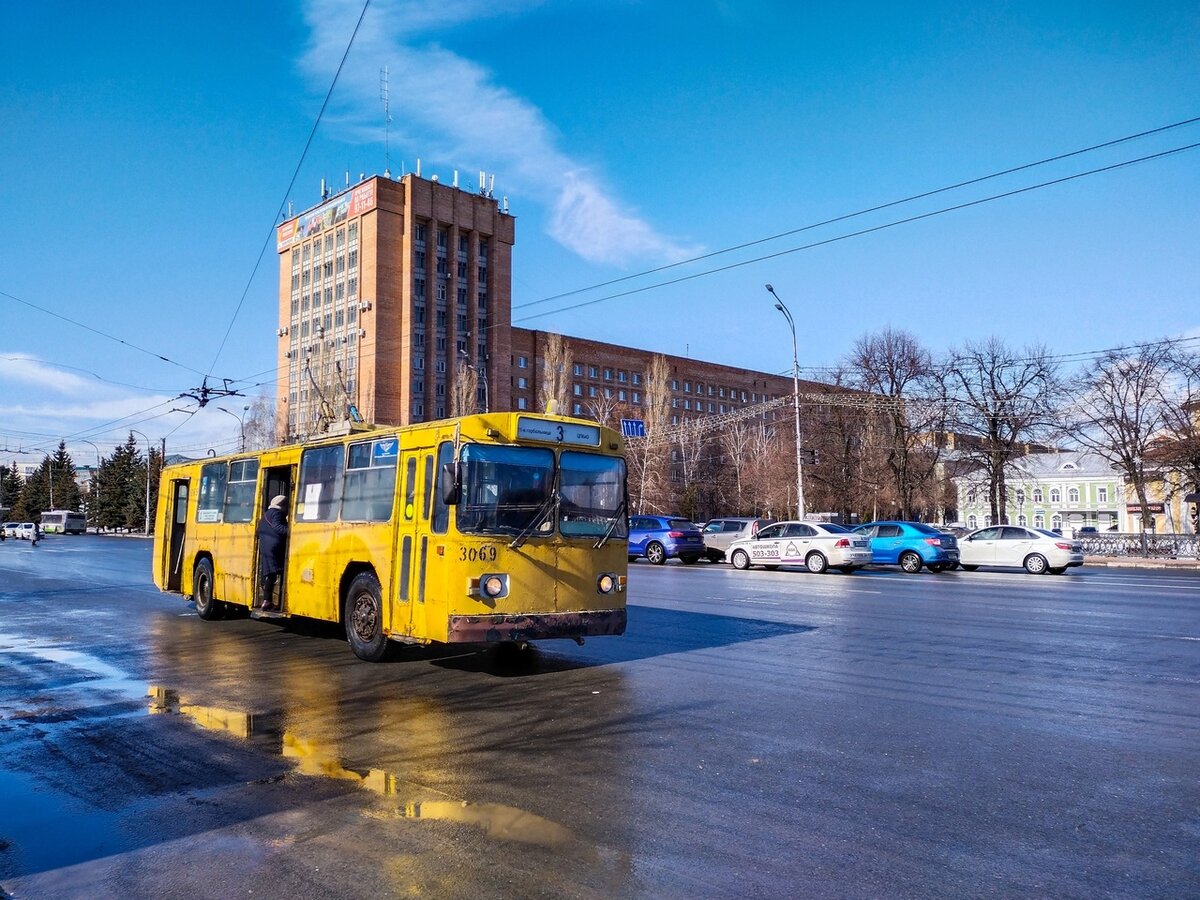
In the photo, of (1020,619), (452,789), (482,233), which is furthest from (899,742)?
(482,233)

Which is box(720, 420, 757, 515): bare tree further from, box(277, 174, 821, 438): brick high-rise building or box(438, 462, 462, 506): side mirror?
box(438, 462, 462, 506): side mirror

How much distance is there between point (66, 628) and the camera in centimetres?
1396

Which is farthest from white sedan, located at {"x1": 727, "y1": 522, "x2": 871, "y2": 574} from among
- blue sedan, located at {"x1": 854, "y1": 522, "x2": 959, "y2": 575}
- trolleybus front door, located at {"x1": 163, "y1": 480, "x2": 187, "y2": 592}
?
trolleybus front door, located at {"x1": 163, "y1": 480, "x2": 187, "y2": 592}

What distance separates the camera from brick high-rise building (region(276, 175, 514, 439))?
86812 mm

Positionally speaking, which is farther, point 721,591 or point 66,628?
point 721,591

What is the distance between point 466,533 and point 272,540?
4722 mm

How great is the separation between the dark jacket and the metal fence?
40713mm

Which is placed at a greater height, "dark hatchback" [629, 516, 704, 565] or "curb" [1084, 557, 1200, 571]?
"dark hatchback" [629, 516, 704, 565]

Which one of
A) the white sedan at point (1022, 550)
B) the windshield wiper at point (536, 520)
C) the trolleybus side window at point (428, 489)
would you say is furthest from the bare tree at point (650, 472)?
the trolleybus side window at point (428, 489)

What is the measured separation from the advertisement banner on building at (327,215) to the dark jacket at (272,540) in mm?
80604

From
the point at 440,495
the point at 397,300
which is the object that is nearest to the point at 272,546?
the point at 440,495

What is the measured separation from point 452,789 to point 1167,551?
44911mm

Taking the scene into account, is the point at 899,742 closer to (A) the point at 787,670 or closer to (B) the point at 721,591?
(A) the point at 787,670

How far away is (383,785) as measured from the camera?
5633mm
